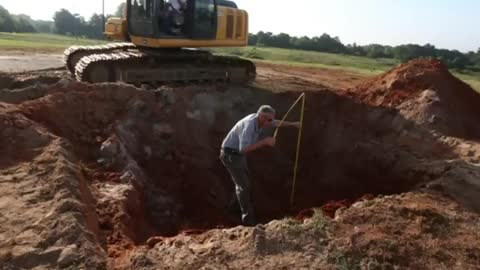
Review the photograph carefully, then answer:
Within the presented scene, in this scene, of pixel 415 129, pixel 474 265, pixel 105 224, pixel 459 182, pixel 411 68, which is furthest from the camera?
pixel 411 68

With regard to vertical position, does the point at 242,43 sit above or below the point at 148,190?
above

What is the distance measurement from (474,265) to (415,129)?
5.13 meters

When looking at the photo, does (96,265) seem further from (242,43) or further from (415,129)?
(242,43)

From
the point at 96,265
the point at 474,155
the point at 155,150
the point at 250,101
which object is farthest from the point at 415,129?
the point at 96,265

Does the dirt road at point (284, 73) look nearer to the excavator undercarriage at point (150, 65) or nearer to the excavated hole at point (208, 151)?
the excavator undercarriage at point (150, 65)

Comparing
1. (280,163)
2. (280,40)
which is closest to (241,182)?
(280,163)

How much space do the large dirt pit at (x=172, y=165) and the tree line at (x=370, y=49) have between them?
22.8 metres

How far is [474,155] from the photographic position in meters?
9.65

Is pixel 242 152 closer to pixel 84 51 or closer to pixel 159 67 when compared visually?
pixel 159 67

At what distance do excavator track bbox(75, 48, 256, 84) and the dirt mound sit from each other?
421cm

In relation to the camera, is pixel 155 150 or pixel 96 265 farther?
pixel 155 150

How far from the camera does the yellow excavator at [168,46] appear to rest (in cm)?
1462

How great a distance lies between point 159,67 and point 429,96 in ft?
23.2

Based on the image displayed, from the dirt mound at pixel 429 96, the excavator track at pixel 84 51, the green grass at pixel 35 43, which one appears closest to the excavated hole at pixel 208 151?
the dirt mound at pixel 429 96
